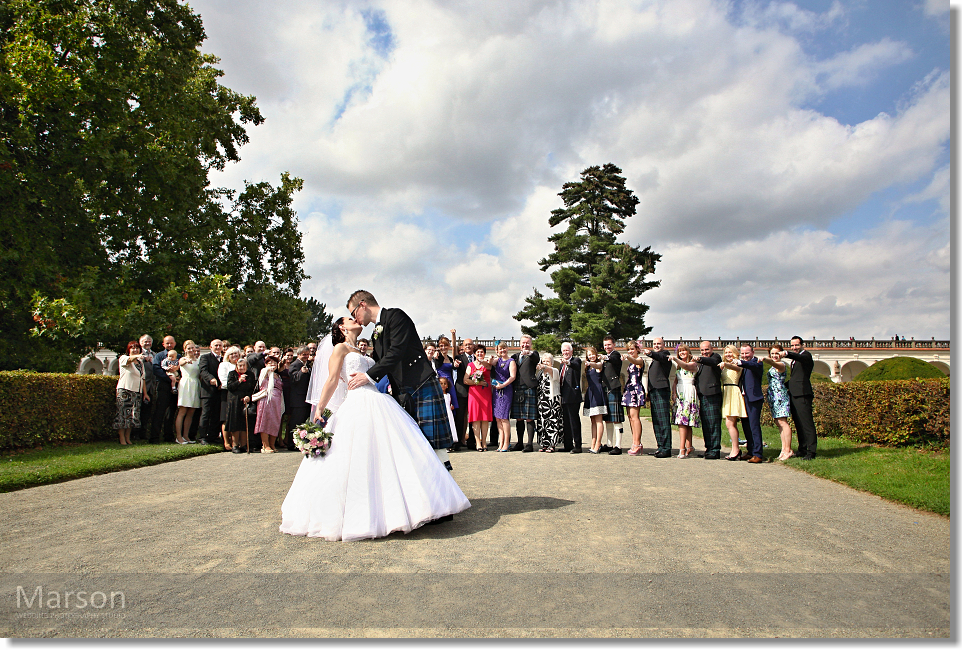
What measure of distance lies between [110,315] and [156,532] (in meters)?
12.4

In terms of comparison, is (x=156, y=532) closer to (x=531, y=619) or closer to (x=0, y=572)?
(x=0, y=572)

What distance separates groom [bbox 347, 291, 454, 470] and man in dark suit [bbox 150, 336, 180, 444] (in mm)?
8343

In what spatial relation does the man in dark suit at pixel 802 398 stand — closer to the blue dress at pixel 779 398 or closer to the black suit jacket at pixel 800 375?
the black suit jacket at pixel 800 375

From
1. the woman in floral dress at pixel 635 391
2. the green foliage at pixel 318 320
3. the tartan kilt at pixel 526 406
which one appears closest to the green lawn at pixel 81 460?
the tartan kilt at pixel 526 406

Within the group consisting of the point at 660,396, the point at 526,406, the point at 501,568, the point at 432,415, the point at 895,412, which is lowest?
the point at 501,568

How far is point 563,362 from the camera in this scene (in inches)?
490

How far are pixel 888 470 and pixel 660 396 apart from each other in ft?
12.6

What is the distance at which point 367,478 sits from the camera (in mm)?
5074

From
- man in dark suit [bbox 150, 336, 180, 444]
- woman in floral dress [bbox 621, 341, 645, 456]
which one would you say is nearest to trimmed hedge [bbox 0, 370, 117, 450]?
man in dark suit [bbox 150, 336, 180, 444]

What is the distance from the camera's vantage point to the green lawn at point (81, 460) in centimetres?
764

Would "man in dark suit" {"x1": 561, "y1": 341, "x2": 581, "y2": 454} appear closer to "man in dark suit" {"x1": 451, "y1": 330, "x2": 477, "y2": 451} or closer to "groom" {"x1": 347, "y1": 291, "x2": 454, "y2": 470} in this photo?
"man in dark suit" {"x1": 451, "y1": 330, "x2": 477, "y2": 451}

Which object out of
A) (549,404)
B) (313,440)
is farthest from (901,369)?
(313,440)

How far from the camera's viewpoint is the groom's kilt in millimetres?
5840

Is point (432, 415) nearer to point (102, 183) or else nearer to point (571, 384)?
point (571, 384)
